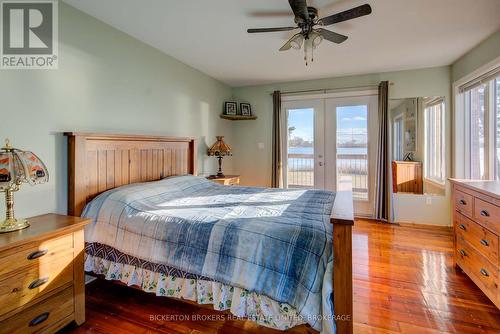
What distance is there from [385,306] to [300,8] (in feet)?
7.57

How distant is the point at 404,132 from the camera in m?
4.05

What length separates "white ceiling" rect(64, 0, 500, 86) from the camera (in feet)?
7.22

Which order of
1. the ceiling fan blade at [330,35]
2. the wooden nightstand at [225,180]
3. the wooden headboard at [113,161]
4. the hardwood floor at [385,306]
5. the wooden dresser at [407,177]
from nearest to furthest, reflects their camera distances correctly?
the hardwood floor at [385,306], the wooden headboard at [113,161], the ceiling fan blade at [330,35], the wooden nightstand at [225,180], the wooden dresser at [407,177]

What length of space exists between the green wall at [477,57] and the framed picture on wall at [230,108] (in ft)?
10.9

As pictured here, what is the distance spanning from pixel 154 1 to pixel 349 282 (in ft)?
8.08

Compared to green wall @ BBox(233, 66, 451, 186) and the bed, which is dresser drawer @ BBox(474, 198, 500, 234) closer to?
the bed

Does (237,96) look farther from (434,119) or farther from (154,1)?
(434,119)

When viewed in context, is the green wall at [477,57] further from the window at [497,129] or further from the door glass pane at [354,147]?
the door glass pane at [354,147]

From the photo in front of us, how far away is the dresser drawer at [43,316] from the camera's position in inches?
55.5

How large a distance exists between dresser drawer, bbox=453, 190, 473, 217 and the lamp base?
3.35 metres

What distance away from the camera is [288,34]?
2.76 meters

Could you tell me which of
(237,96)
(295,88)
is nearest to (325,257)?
(295,88)

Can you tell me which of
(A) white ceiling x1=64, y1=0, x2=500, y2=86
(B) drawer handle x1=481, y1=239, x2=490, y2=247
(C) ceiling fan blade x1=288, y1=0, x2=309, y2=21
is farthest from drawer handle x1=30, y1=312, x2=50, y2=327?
(B) drawer handle x1=481, y1=239, x2=490, y2=247

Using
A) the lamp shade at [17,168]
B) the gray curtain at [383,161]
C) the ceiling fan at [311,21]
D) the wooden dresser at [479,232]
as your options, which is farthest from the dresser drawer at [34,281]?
the gray curtain at [383,161]
